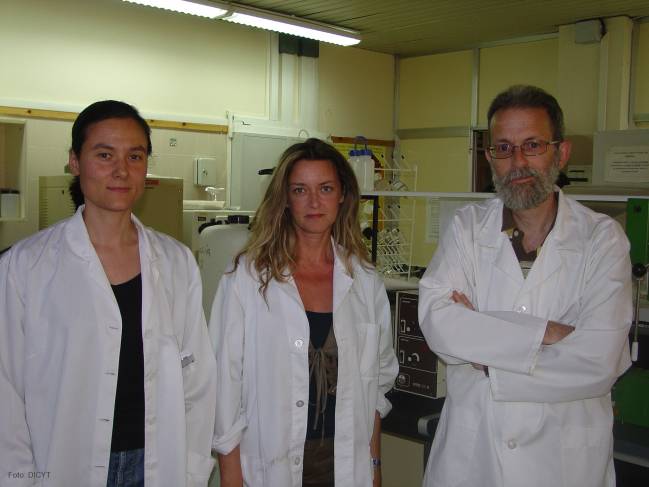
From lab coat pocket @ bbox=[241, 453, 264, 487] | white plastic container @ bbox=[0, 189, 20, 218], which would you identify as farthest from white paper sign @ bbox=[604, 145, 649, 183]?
white plastic container @ bbox=[0, 189, 20, 218]

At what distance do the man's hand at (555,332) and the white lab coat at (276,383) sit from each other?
0.48 m

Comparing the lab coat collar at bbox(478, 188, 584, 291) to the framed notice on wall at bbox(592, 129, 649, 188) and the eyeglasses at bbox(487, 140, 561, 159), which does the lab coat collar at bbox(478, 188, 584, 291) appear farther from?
the framed notice on wall at bbox(592, 129, 649, 188)

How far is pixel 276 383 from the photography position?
5.86ft

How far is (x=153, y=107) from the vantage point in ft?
18.5

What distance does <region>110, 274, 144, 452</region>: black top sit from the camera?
162cm

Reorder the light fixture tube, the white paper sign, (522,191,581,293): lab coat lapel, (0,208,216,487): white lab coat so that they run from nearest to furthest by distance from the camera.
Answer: (0,208,216,487): white lab coat < (522,191,581,293): lab coat lapel < the white paper sign < the light fixture tube

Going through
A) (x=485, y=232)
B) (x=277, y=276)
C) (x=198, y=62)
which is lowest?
(x=277, y=276)

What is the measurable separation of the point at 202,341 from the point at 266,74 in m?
5.01

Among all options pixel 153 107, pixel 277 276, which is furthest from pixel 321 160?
pixel 153 107

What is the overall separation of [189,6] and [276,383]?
13.1 feet

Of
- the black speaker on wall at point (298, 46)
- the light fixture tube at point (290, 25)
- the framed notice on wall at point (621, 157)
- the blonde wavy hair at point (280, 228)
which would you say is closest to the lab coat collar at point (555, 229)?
the blonde wavy hair at point (280, 228)

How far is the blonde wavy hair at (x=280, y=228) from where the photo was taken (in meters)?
1.87

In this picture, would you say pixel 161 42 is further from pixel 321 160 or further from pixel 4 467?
pixel 4 467

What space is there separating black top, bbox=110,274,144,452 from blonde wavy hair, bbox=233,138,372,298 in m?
0.34
